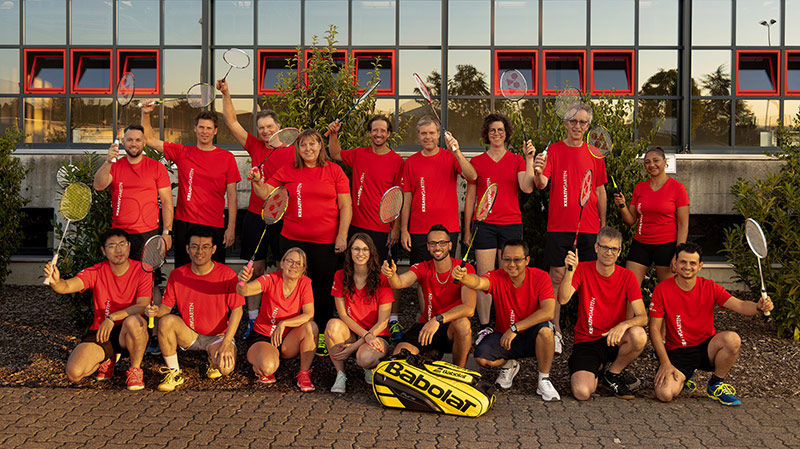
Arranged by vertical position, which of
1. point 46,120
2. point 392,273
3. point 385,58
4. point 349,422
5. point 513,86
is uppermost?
point 385,58

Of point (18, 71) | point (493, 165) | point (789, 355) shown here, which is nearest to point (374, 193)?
point (493, 165)

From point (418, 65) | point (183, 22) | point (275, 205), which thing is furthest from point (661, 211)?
point (183, 22)

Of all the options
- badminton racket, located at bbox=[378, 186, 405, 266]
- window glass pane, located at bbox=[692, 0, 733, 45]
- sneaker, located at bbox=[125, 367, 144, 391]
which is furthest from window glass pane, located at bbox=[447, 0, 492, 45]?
sneaker, located at bbox=[125, 367, 144, 391]

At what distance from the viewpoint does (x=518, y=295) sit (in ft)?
19.3

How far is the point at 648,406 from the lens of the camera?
537 centimetres

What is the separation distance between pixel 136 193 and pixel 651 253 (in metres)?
5.28

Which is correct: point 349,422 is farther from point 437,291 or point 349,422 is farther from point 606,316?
point 606,316

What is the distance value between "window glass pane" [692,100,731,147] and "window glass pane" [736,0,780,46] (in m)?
1.14

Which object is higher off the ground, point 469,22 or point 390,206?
point 469,22

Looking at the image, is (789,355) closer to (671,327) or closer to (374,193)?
(671,327)

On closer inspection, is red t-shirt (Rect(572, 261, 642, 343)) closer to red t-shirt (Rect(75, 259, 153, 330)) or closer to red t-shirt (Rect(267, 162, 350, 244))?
red t-shirt (Rect(267, 162, 350, 244))

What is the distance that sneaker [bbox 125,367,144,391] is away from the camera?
5.60m

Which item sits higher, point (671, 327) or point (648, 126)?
point (648, 126)

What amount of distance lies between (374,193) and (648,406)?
325cm
